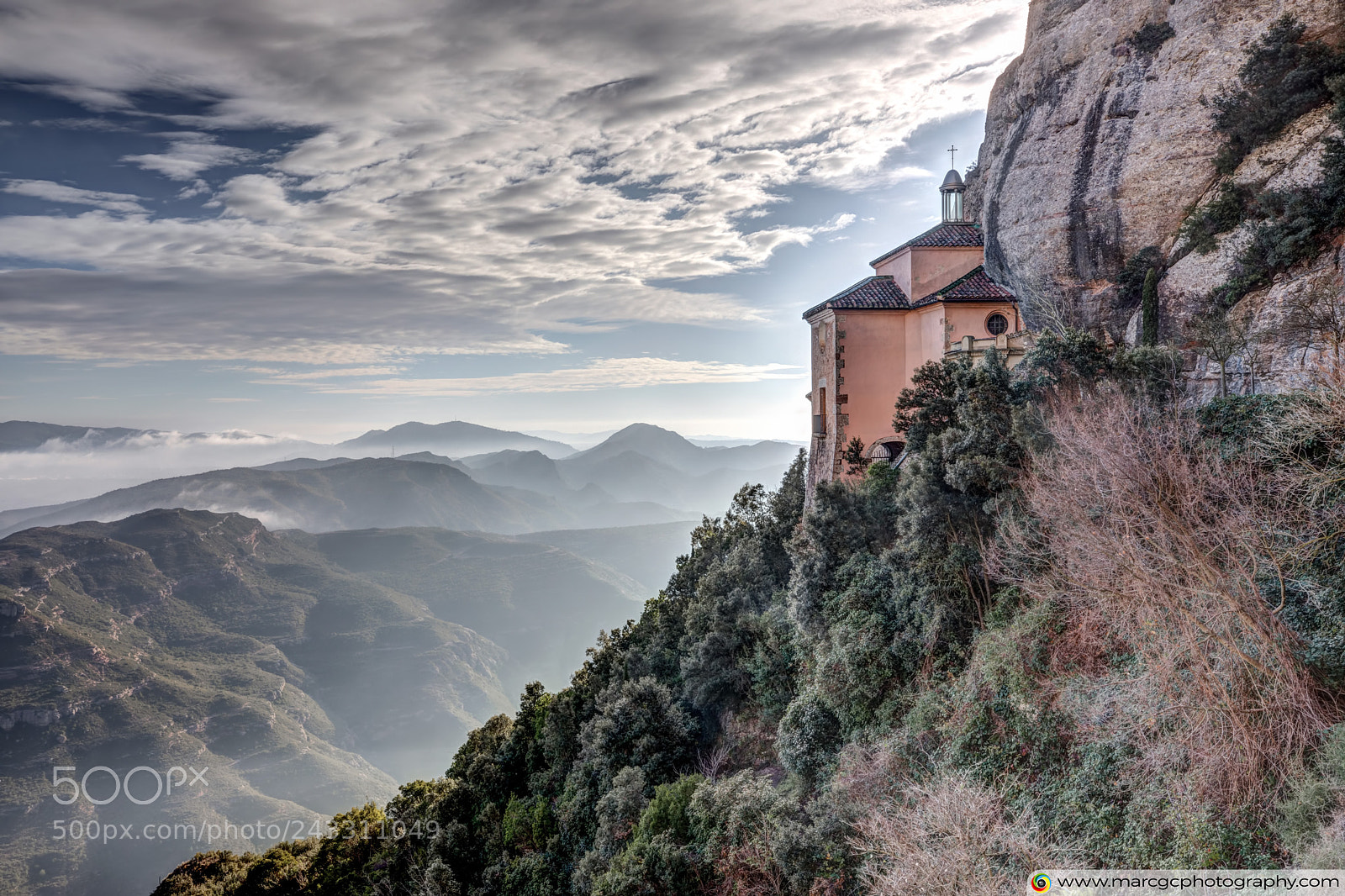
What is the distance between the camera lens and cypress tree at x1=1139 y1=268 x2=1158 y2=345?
779 inches

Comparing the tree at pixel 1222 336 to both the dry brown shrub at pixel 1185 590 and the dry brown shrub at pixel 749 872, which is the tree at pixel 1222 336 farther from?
the dry brown shrub at pixel 749 872

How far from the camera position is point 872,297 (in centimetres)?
2808

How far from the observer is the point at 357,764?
159 meters

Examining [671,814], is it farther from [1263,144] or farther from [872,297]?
[1263,144]

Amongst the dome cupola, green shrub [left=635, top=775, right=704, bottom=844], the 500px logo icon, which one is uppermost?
the dome cupola

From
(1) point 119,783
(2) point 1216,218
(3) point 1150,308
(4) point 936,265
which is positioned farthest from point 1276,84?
(1) point 119,783

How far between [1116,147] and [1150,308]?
4821 mm

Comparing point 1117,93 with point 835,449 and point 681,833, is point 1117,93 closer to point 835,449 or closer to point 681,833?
point 835,449

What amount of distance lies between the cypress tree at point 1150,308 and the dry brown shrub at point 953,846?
13.4 meters

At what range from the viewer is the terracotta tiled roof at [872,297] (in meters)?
27.7

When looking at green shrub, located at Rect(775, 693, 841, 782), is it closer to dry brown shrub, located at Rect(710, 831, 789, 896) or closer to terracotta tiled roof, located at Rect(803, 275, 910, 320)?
dry brown shrub, located at Rect(710, 831, 789, 896)

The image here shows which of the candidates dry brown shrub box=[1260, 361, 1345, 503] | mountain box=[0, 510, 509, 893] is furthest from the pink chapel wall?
mountain box=[0, 510, 509, 893]

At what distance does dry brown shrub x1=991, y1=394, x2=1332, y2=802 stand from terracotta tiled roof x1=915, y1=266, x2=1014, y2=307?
12010 mm

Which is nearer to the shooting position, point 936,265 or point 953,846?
point 953,846
